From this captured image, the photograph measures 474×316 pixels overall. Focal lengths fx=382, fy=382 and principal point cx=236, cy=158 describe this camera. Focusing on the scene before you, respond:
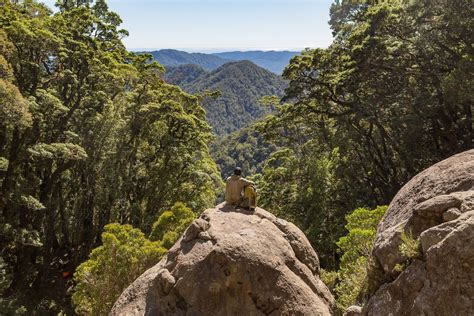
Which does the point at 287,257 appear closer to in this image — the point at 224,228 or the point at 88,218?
the point at 224,228

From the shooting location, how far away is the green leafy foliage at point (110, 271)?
48.4 feet

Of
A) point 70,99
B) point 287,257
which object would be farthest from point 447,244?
point 70,99

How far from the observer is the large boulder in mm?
10164

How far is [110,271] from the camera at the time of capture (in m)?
15.0

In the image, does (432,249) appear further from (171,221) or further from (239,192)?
(171,221)

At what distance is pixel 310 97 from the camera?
2723 centimetres

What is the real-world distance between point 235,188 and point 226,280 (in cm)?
326

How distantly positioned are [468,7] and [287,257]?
1603cm

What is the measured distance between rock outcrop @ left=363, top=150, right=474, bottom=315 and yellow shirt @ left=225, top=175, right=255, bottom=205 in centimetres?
560

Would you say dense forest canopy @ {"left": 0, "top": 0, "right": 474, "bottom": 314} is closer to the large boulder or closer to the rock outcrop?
the large boulder

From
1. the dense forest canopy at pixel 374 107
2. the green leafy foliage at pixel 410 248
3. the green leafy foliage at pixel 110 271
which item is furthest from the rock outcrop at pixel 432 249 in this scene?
the dense forest canopy at pixel 374 107

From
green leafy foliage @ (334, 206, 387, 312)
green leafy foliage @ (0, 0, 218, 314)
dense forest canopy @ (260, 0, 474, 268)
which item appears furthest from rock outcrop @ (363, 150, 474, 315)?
dense forest canopy @ (260, 0, 474, 268)

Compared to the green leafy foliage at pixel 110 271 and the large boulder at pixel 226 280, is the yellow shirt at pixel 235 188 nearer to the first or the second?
the large boulder at pixel 226 280

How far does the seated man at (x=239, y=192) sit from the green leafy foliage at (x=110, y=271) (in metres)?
4.47
